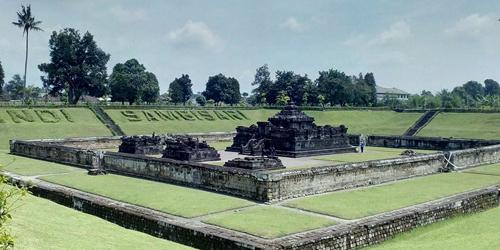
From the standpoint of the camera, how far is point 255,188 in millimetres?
15562

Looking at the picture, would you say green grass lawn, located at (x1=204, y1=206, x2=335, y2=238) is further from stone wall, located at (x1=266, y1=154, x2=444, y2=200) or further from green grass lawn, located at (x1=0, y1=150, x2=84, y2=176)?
green grass lawn, located at (x1=0, y1=150, x2=84, y2=176)

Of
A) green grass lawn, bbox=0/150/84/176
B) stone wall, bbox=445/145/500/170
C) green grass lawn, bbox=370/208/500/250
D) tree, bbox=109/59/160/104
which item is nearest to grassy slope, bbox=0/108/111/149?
green grass lawn, bbox=0/150/84/176

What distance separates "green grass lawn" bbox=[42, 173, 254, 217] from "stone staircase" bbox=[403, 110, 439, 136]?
29050 millimetres

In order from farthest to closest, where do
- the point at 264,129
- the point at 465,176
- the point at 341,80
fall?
the point at 341,80
the point at 264,129
the point at 465,176

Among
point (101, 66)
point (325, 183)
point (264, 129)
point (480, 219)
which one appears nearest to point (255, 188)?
point (325, 183)

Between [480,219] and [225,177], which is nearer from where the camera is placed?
[480,219]

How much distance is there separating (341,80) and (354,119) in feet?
73.1

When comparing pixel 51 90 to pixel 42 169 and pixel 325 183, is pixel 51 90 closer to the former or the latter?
pixel 42 169

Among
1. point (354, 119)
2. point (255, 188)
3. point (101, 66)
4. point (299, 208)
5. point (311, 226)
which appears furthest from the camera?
point (101, 66)

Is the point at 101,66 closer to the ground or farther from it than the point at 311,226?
farther from it

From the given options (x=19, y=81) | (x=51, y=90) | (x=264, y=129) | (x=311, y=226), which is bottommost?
(x=311, y=226)

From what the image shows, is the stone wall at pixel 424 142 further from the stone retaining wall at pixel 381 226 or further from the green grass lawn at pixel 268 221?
the green grass lawn at pixel 268 221


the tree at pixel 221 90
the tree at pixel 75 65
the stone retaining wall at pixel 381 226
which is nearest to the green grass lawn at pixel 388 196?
the stone retaining wall at pixel 381 226

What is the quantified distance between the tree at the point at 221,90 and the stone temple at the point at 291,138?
177 feet
